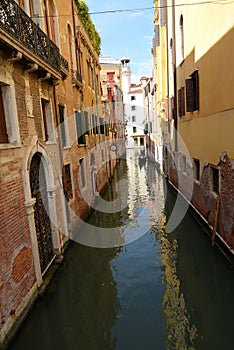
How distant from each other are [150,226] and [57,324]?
18.3 feet

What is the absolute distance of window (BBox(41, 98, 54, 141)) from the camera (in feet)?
23.8

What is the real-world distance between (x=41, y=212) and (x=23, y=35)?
12.7 feet

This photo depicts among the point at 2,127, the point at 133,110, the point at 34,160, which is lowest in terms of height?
the point at 34,160

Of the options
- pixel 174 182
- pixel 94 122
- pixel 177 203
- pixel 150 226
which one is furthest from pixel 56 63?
pixel 174 182

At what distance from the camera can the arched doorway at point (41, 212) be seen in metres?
6.26

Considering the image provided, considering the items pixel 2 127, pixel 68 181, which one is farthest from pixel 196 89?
pixel 2 127

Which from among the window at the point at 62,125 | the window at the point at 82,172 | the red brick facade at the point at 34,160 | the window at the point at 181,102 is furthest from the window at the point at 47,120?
the window at the point at 181,102

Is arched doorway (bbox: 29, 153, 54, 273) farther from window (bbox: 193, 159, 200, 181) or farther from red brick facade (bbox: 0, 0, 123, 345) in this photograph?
window (bbox: 193, 159, 200, 181)

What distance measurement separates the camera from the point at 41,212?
21.8 ft

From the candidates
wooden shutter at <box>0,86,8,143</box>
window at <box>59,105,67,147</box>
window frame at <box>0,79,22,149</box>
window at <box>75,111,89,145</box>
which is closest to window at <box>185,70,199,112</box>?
window at <box>75,111,89,145</box>

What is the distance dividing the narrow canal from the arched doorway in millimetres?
605

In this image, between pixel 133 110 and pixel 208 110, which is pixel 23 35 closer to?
pixel 208 110

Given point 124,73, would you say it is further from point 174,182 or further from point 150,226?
point 150,226

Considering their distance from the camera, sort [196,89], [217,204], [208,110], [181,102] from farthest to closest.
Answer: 1. [181,102]
2. [196,89]
3. [208,110]
4. [217,204]
